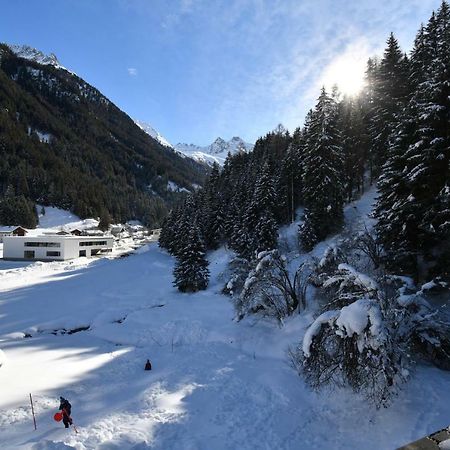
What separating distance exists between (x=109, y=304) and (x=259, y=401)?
22.9 metres

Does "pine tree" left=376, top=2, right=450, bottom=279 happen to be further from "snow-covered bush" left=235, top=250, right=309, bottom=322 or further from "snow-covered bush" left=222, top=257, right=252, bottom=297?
"snow-covered bush" left=222, top=257, right=252, bottom=297

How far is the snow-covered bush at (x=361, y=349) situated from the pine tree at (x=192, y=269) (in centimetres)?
2443

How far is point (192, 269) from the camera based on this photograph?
36.7 metres

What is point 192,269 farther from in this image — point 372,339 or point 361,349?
point 372,339

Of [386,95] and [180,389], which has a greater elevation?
[386,95]

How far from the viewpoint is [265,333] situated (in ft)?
74.1

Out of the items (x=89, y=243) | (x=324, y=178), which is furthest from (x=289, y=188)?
(x=89, y=243)

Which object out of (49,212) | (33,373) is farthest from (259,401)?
(49,212)

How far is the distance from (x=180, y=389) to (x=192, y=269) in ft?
69.4

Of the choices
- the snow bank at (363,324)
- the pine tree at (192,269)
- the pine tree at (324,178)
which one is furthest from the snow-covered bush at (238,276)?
the snow bank at (363,324)

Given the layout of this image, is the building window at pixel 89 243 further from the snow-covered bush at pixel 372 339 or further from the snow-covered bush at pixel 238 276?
the snow-covered bush at pixel 372 339

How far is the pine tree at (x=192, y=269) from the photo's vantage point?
36.5m

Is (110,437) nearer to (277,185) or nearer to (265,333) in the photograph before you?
(265,333)

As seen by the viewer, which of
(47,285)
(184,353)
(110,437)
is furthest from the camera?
(47,285)
